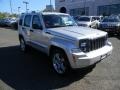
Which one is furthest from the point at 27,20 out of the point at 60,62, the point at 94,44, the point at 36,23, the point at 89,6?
the point at 89,6

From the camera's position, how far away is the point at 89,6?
2443 inches

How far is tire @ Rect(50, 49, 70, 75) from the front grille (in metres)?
0.68

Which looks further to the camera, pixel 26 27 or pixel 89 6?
pixel 89 6

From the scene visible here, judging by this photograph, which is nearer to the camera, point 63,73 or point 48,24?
point 63,73

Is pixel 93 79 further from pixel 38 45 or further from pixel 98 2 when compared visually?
pixel 98 2

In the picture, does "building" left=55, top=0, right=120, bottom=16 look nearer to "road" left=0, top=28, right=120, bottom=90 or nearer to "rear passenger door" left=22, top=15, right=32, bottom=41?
"rear passenger door" left=22, top=15, right=32, bottom=41

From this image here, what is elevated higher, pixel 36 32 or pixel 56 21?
pixel 56 21

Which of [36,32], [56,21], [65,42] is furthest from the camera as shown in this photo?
[36,32]

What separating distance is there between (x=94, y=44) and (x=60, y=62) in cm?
119

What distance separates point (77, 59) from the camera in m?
6.25

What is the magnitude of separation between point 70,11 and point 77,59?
212ft

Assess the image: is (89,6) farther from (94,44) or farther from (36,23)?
(94,44)

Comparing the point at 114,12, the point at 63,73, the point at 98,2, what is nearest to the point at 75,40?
the point at 63,73

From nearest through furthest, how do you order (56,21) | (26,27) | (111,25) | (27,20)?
(56,21)
(26,27)
(27,20)
(111,25)
